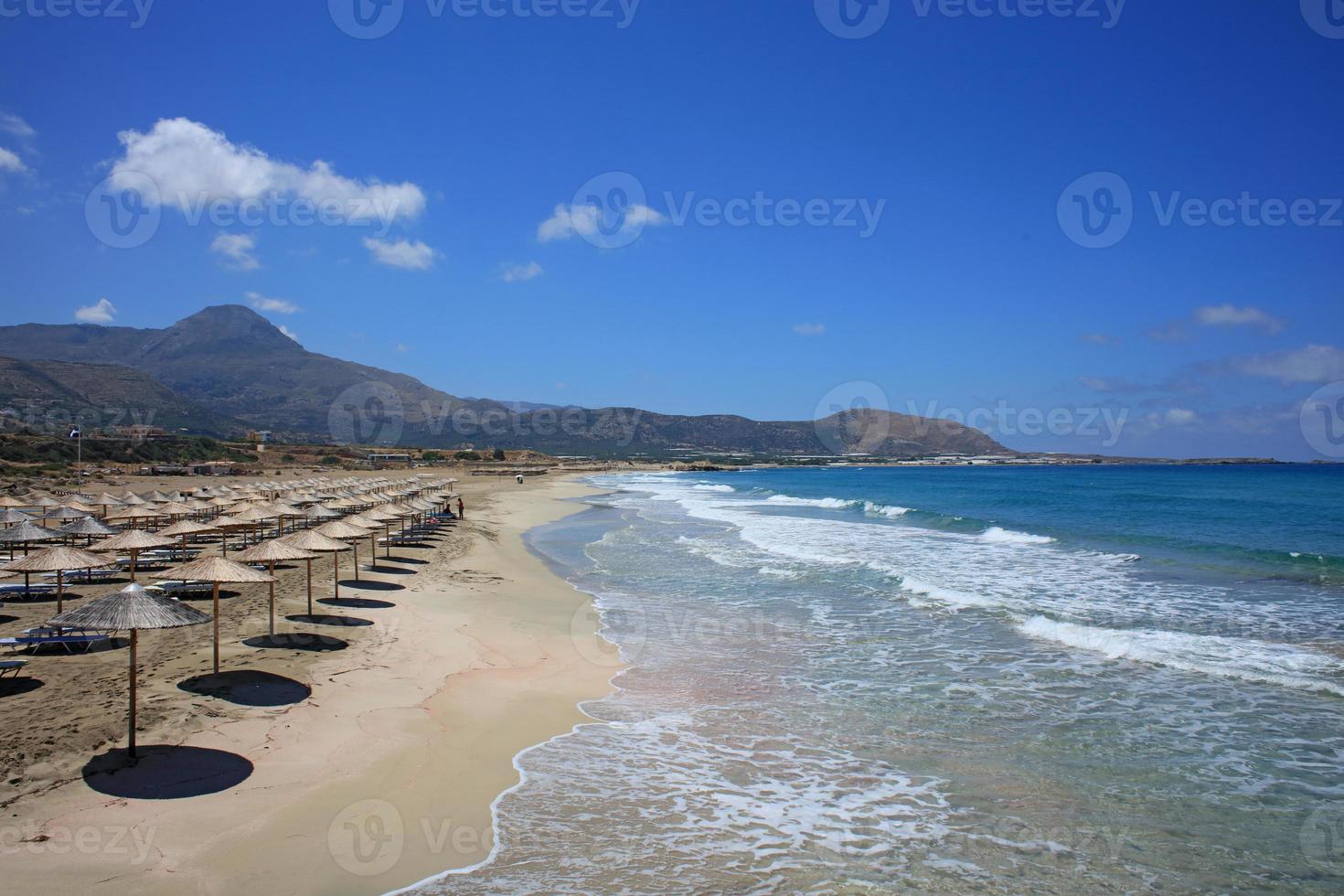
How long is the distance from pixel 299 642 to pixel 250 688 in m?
2.11

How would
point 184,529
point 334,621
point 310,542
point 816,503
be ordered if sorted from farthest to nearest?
point 816,503
point 184,529
point 334,621
point 310,542

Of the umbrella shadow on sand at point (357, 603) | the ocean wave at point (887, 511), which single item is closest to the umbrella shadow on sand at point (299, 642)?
the umbrella shadow on sand at point (357, 603)

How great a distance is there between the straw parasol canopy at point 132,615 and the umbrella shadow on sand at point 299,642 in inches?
144

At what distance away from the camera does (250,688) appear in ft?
26.0

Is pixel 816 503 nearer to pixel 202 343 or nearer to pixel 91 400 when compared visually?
pixel 91 400

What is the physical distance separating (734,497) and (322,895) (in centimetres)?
4593

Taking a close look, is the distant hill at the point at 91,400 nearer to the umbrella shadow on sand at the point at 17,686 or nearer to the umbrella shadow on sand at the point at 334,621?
the umbrella shadow on sand at the point at 334,621

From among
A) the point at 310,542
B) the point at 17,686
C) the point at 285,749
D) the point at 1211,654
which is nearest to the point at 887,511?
the point at 1211,654

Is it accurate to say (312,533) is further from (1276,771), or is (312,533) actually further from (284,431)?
(284,431)

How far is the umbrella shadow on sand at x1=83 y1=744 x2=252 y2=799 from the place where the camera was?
5582mm

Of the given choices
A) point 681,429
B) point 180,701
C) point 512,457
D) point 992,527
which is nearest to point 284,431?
point 512,457

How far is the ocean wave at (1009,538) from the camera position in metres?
24.5

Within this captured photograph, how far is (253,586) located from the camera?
14.3m

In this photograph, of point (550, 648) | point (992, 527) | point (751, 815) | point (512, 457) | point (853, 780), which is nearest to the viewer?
point (751, 815)
